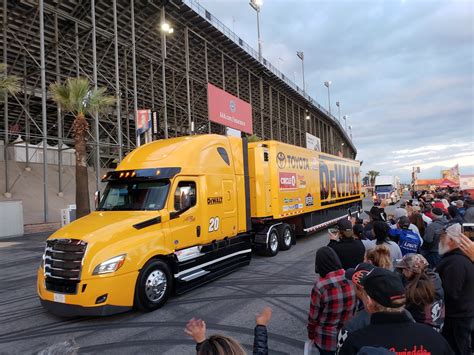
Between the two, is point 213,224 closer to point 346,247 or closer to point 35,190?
point 346,247

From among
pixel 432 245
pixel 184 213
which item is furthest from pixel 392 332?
pixel 184 213

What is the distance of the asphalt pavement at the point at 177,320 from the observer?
491cm

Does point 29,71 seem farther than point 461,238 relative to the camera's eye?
Yes

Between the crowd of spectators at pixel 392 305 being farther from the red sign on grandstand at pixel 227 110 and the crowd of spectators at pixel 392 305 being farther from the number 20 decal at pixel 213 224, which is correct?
the red sign on grandstand at pixel 227 110

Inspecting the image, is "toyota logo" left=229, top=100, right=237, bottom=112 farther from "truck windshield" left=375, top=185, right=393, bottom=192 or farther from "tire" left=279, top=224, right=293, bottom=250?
"tire" left=279, top=224, right=293, bottom=250

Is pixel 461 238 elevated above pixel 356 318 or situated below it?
above

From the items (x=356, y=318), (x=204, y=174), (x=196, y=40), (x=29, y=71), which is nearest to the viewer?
(x=356, y=318)

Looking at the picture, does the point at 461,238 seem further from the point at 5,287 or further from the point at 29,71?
the point at 29,71

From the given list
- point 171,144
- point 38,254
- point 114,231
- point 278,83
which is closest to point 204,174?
point 171,144

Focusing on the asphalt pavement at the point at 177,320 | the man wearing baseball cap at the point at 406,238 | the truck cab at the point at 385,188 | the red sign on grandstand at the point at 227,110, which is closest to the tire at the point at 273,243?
the asphalt pavement at the point at 177,320

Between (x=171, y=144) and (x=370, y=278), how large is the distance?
21.1 ft

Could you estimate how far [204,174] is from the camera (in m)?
7.93

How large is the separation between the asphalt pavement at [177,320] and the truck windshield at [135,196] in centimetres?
197

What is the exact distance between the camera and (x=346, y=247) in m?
4.53
